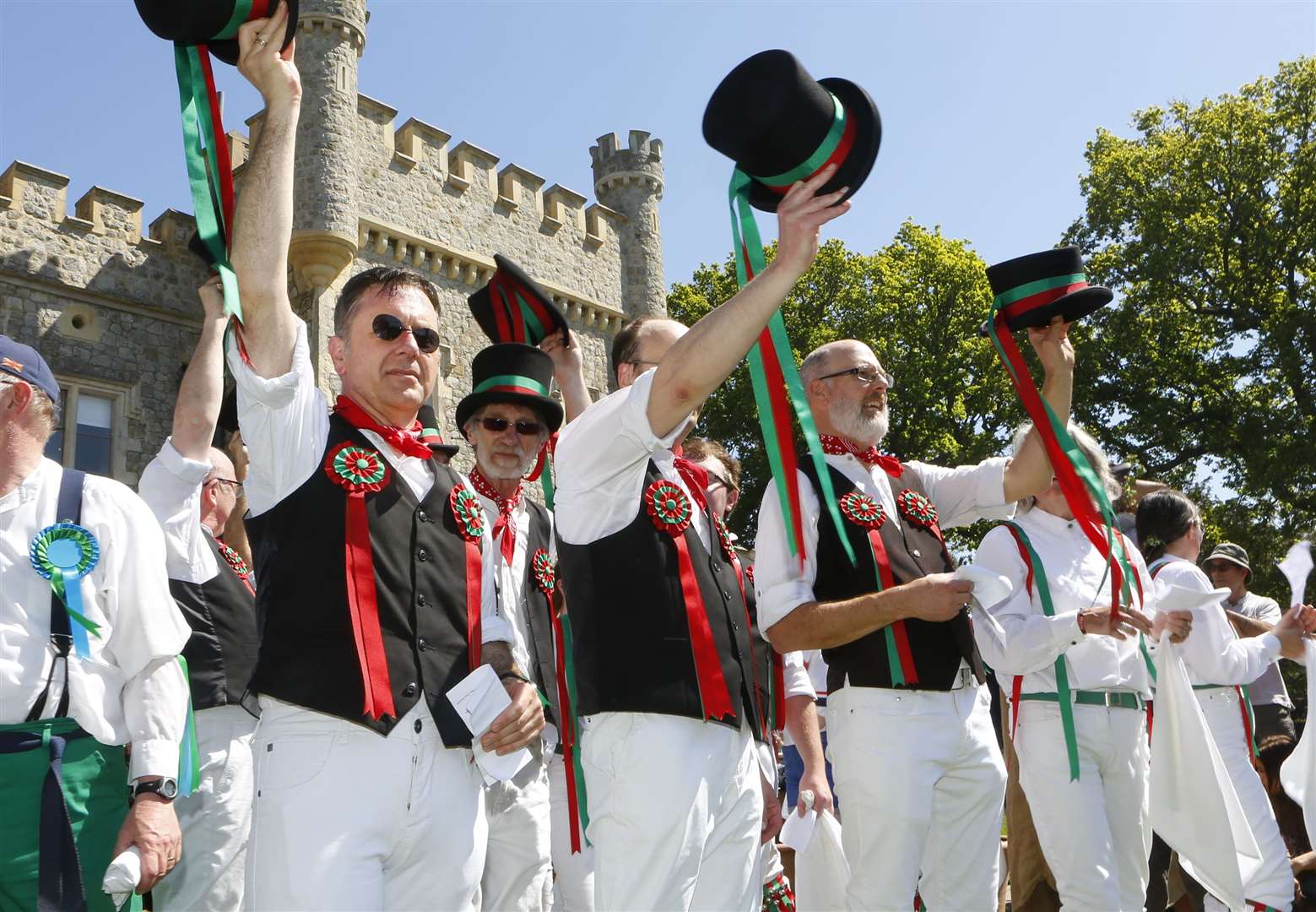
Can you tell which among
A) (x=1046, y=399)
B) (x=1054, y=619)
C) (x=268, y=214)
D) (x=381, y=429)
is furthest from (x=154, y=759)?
(x=1046, y=399)

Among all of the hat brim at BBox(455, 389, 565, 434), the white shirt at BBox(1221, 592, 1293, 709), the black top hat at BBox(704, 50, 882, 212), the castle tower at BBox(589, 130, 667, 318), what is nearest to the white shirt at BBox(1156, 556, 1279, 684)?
the white shirt at BBox(1221, 592, 1293, 709)

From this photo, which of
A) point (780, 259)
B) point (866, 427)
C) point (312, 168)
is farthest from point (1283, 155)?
point (780, 259)

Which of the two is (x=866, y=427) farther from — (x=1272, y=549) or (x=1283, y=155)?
(x=1283, y=155)

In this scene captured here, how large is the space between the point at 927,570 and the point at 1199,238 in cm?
2167

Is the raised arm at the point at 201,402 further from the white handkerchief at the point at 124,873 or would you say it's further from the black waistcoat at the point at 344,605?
the white handkerchief at the point at 124,873

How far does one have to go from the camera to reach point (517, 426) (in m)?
4.04

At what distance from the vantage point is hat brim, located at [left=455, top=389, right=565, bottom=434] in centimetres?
389

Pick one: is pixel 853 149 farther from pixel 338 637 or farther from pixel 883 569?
pixel 883 569

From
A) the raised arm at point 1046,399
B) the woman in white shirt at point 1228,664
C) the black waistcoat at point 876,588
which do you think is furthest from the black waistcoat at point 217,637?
the woman in white shirt at point 1228,664

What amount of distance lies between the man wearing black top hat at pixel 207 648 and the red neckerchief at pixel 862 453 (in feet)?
6.58

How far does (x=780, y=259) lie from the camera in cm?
232

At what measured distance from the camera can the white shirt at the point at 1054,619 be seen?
4027 mm

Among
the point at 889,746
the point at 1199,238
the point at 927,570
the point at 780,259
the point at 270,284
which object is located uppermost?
the point at 1199,238

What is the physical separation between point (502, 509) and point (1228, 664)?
127 inches
